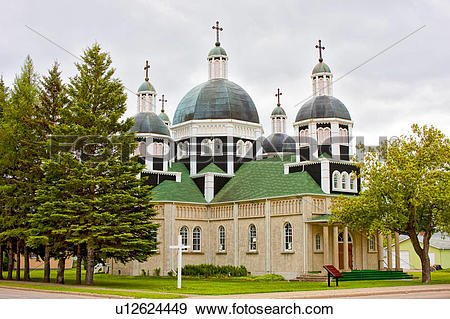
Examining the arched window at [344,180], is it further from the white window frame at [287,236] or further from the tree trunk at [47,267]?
the tree trunk at [47,267]

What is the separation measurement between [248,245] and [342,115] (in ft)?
40.4

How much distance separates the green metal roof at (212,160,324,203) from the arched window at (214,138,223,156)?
2374 millimetres

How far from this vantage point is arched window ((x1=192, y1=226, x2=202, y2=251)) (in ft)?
154

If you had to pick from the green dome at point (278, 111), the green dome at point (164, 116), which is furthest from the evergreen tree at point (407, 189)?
the green dome at point (164, 116)

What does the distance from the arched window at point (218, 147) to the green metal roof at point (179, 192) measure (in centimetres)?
340

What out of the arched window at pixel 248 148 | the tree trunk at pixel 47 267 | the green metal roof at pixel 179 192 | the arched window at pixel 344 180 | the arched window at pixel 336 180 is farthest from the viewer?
the arched window at pixel 248 148

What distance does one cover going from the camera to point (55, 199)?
101 ft

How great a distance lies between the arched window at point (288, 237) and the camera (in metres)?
40.2

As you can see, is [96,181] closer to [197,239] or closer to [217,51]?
[197,239]

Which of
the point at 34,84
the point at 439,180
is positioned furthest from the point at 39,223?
the point at 439,180

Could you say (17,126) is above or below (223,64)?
below

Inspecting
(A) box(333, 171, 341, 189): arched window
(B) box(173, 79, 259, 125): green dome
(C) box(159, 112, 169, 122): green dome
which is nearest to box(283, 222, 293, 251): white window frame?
(A) box(333, 171, 341, 189): arched window

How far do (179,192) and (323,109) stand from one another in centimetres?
1390

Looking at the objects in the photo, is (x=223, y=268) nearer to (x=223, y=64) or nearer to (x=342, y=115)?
(x=342, y=115)
